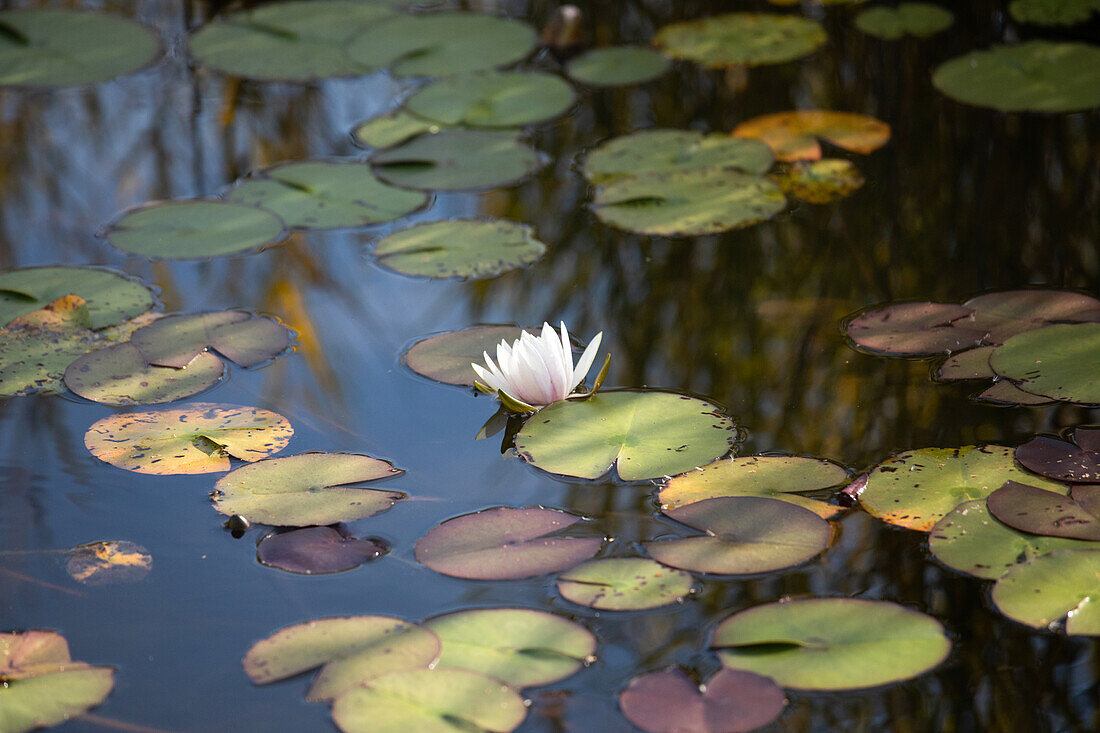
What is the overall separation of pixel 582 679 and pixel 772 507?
480 millimetres

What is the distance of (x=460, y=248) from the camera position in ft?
8.80

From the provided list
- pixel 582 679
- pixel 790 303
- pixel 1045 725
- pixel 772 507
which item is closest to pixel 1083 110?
pixel 790 303

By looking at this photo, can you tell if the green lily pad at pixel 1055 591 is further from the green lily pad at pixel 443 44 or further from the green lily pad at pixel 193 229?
the green lily pad at pixel 443 44

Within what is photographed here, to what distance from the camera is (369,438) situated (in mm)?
2068

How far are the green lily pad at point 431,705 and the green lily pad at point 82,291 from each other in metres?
1.40

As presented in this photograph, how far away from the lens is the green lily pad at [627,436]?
191cm

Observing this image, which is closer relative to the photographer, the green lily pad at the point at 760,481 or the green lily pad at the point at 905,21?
the green lily pad at the point at 760,481

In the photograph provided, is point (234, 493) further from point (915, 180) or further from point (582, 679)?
point (915, 180)

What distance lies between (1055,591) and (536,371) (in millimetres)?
995

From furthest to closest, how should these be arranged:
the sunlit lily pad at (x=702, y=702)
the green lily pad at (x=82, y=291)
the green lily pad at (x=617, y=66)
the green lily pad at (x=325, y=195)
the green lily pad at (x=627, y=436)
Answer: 1. the green lily pad at (x=617, y=66)
2. the green lily pad at (x=325, y=195)
3. the green lily pad at (x=82, y=291)
4. the green lily pad at (x=627, y=436)
5. the sunlit lily pad at (x=702, y=702)

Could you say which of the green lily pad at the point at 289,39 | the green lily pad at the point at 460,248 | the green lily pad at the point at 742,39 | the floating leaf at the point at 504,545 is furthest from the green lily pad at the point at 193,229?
the green lily pad at the point at 742,39

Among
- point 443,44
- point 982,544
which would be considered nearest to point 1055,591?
point 982,544

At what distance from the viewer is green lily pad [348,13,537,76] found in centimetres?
370

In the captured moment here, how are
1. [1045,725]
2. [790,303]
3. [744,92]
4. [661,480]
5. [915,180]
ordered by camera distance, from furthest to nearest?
[744,92], [915,180], [790,303], [661,480], [1045,725]
